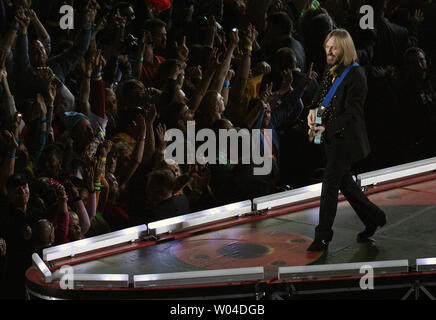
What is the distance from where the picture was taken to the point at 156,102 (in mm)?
4980

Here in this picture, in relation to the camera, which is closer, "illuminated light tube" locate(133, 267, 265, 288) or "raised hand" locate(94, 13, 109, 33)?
"illuminated light tube" locate(133, 267, 265, 288)

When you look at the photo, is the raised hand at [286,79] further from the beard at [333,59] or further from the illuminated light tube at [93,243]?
the illuminated light tube at [93,243]

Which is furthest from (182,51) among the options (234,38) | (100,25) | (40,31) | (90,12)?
(40,31)

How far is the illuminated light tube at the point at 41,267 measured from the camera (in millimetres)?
3461

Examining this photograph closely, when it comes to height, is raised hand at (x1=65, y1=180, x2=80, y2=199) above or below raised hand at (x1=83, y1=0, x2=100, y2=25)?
below

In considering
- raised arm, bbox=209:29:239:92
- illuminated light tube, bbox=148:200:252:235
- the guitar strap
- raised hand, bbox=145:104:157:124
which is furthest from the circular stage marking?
raised arm, bbox=209:29:239:92

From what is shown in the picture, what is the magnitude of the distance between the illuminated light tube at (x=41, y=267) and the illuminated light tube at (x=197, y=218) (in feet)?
2.36

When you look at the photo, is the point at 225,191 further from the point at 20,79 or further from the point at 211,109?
the point at 20,79

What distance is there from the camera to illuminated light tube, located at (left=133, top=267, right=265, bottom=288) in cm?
334

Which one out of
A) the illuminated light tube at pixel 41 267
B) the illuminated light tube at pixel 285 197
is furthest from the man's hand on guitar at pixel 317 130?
the illuminated light tube at pixel 41 267

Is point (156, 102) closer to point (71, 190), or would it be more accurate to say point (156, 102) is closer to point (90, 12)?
point (90, 12)

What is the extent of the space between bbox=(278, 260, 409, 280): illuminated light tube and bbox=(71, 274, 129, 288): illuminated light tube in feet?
2.39

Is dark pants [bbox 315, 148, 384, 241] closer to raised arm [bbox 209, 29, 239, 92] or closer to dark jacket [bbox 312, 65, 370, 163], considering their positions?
dark jacket [bbox 312, 65, 370, 163]

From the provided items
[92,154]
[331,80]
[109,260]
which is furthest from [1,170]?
[331,80]
